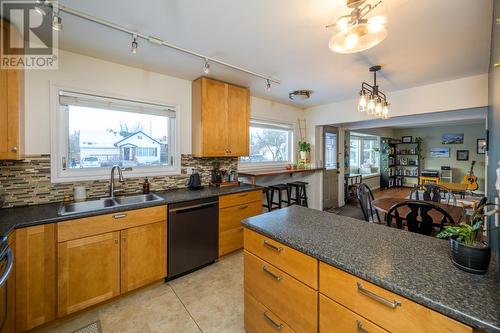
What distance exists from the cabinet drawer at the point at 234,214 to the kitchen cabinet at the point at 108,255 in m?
0.72

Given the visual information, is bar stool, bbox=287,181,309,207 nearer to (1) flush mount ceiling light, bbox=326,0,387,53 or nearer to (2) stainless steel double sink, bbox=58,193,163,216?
(2) stainless steel double sink, bbox=58,193,163,216

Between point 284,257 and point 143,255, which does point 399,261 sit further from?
point 143,255

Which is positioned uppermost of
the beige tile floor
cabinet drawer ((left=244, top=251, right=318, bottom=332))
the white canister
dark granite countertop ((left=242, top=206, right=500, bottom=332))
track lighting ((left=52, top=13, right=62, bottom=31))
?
track lighting ((left=52, top=13, right=62, bottom=31))

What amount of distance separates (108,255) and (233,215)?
4.56 ft

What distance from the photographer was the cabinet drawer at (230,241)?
2717mm

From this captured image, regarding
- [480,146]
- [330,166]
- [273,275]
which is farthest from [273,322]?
[480,146]

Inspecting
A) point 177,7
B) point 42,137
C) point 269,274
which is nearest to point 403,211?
point 269,274

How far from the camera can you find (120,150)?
103 inches

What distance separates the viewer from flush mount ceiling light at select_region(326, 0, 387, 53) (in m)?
1.24

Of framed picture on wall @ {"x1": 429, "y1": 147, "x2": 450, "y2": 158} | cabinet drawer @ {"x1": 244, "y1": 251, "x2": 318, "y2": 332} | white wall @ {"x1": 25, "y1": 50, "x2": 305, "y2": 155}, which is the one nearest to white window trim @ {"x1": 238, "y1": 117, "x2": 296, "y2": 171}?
white wall @ {"x1": 25, "y1": 50, "x2": 305, "y2": 155}

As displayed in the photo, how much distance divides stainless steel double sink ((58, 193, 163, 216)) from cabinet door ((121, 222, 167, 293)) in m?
0.29

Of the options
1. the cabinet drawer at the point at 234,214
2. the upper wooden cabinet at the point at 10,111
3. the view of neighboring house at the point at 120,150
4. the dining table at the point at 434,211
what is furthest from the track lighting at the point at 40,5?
the dining table at the point at 434,211

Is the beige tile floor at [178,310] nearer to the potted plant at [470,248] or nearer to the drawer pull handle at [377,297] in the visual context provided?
the drawer pull handle at [377,297]

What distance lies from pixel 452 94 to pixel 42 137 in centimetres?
501
